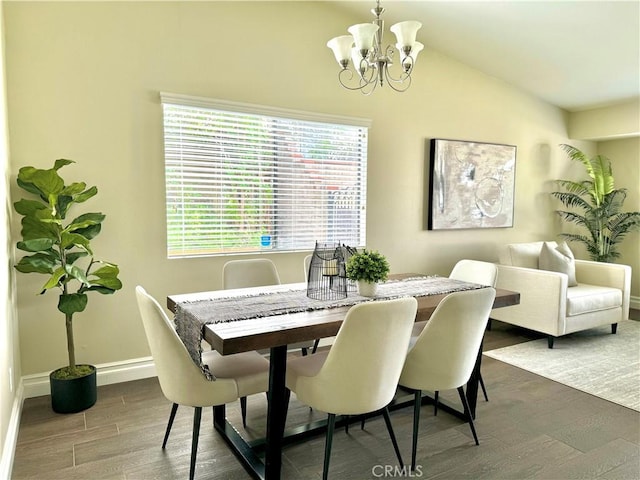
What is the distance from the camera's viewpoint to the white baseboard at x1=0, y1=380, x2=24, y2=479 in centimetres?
204

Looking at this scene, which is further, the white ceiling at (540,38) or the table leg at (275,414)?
the white ceiling at (540,38)

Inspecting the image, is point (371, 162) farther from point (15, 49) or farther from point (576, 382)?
point (15, 49)

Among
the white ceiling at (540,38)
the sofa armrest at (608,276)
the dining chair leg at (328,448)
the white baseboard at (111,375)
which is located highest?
the white ceiling at (540,38)

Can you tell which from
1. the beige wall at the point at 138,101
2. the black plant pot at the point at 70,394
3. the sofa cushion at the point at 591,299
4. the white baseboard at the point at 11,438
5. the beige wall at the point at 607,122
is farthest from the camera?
the beige wall at the point at 607,122

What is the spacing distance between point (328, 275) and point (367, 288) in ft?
0.80

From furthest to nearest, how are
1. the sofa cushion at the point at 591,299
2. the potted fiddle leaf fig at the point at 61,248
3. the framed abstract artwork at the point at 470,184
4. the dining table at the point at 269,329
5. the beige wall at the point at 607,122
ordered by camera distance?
the beige wall at the point at 607,122
the framed abstract artwork at the point at 470,184
the sofa cushion at the point at 591,299
the potted fiddle leaf fig at the point at 61,248
the dining table at the point at 269,329

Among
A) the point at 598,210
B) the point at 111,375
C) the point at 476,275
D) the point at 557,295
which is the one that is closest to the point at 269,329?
the point at 476,275

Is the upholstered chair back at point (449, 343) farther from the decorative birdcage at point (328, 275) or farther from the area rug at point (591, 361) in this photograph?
the area rug at point (591, 361)

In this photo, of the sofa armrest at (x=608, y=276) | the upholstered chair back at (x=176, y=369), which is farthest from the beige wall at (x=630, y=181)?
the upholstered chair back at (x=176, y=369)

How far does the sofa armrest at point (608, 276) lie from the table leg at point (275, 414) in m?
4.15

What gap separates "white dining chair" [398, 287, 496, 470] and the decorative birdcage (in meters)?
0.57

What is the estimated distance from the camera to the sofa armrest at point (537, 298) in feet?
13.1

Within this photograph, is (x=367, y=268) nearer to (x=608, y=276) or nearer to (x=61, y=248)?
(x=61, y=248)

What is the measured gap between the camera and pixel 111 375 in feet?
10.7
